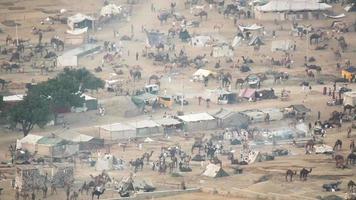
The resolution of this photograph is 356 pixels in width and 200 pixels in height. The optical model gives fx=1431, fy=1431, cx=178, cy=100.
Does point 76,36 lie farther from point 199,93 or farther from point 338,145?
point 338,145

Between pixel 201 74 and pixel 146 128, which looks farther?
pixel 201 74

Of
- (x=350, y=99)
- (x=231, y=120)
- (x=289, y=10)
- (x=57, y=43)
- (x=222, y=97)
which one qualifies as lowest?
(x=231, y=120)

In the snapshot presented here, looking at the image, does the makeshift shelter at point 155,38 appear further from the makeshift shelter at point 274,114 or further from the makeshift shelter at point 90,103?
the makeshift shelter at point 274,114

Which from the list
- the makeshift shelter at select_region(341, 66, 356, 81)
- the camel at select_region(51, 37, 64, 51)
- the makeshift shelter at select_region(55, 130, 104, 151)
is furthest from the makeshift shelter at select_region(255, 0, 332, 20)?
the makeshift shelter at select_region(55, 130, 104, 151)

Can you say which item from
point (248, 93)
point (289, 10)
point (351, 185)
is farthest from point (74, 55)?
point (351, 185)

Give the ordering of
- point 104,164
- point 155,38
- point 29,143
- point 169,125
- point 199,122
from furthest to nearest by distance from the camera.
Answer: point 155,38 → point 199,122 → point 169,125 → point 29,143 → point 104,164

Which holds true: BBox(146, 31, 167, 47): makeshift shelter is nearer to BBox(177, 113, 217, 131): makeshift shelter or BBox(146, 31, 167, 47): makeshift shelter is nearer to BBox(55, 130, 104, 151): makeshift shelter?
BBox(177, 113, 217, 131): makeshift shelter
